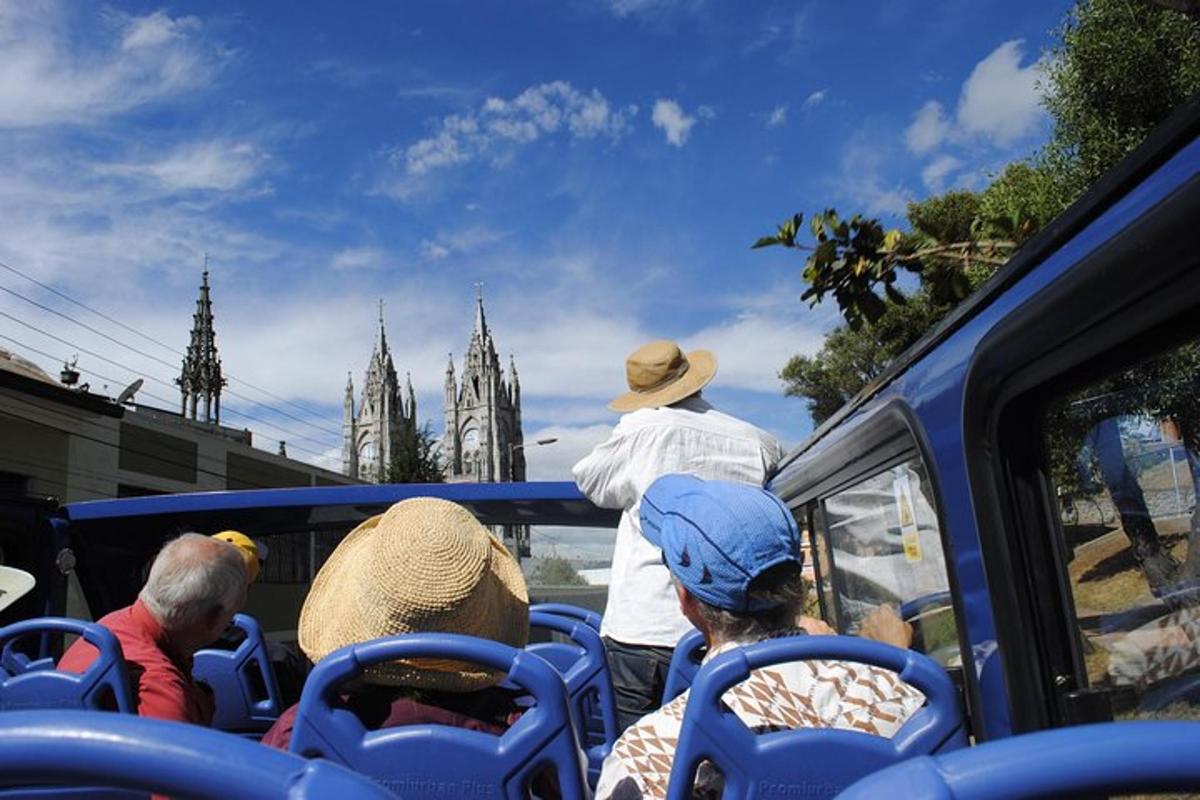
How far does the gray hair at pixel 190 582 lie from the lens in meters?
2.92

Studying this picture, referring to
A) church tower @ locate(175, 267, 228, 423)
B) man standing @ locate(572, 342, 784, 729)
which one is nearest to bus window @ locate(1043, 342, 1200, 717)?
man standing @ locate(572, 342, 784, 729)

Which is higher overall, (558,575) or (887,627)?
(558,575)

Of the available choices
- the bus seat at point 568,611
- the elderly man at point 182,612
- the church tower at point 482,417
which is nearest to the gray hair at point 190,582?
the elderly man at point 182,612

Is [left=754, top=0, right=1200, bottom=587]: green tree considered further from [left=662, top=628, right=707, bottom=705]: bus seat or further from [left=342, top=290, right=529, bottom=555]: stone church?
[left=342, top=290, right=529, bottom=555]: stone church

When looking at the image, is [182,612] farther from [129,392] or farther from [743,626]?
[129,392]

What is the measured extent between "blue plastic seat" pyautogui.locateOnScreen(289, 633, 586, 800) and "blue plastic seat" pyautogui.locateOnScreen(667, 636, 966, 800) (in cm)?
18

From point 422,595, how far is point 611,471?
181 centimetres

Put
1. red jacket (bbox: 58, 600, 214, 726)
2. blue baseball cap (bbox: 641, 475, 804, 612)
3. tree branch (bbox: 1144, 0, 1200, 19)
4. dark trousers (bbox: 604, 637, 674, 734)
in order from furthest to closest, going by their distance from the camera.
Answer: dark trousers (bbox: 604, 637, 674, 734)
red jacket (bbox: 58, 600, 214, 726)
tree branch (bbox: 1144, 0, 1200, 19)
blue baseball cap (bbox: 641, 475, 804, 612)

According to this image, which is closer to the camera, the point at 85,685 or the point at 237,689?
the point at 85,685

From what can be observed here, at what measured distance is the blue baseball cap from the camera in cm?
184

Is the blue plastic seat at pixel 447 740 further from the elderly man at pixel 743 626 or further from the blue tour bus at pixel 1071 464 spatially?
the blue tour bus at pixel 1071 464

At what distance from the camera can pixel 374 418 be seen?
9119cm

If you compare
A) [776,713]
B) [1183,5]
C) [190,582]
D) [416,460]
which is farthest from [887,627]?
[416,460]

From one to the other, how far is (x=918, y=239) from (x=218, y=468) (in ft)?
92.7
